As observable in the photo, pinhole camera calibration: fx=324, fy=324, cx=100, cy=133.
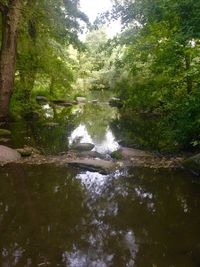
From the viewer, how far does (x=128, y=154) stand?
9445mm

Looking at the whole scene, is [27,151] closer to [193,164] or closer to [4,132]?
[4,132]

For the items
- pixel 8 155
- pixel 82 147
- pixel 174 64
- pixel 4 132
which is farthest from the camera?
pixel 4 132

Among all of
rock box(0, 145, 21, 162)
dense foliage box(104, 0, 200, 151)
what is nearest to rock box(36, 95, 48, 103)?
dense foliage box(104, 0, 200, 151)

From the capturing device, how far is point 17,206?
5477mm

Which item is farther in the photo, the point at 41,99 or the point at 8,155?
the point at 41,99

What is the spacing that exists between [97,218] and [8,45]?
9.27 metres

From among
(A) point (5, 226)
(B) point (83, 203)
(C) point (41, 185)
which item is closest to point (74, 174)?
(C) point (41, 185)

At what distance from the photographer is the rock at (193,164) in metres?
7.58

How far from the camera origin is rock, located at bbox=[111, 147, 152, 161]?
9.20 m

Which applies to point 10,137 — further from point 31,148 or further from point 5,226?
point 5,226

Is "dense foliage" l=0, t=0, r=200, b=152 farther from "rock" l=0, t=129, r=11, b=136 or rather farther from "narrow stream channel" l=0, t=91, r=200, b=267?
"rock" l=0, t=129, r=11, b=136

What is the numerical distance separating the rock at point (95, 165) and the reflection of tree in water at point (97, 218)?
0.28m

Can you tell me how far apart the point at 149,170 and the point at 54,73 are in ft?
32.2

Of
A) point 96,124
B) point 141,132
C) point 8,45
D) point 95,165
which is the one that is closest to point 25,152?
point 95,165
